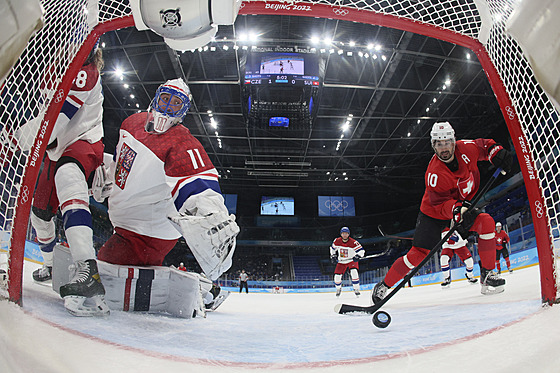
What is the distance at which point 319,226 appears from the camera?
44.2 ft

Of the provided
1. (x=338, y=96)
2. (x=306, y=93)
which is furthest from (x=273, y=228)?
(x=306, y=93)

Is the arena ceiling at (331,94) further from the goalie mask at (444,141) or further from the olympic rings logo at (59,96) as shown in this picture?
the olympic rings logo at (59,96)

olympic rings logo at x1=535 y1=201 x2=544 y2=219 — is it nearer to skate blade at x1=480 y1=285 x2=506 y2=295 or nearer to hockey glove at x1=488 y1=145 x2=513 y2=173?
hockey glove at x1=488 y1=145 x2=513 y2=173

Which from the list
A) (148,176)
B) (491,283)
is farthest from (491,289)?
(148,176)

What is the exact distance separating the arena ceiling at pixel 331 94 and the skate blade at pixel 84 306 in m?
5.03

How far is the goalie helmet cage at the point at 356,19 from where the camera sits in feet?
2.54

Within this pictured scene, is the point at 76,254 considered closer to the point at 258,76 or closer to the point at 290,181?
the point at 258,76

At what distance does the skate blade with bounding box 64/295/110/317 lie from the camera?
0.87 metres

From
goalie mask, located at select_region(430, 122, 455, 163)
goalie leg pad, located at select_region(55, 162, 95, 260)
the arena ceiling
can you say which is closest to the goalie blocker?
goalie leg pad, located at select_region(55, 162, 95, 260)

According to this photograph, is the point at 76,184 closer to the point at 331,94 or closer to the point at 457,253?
the point at 457,253

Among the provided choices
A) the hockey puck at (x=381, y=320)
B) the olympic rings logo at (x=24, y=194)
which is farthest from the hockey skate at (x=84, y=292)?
the hockey puck at (x=381, y=320)

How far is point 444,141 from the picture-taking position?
194 cm

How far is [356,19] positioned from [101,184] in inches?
49.2

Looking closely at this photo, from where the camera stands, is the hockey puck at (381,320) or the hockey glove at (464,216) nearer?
the hockey puck at (381,320)
